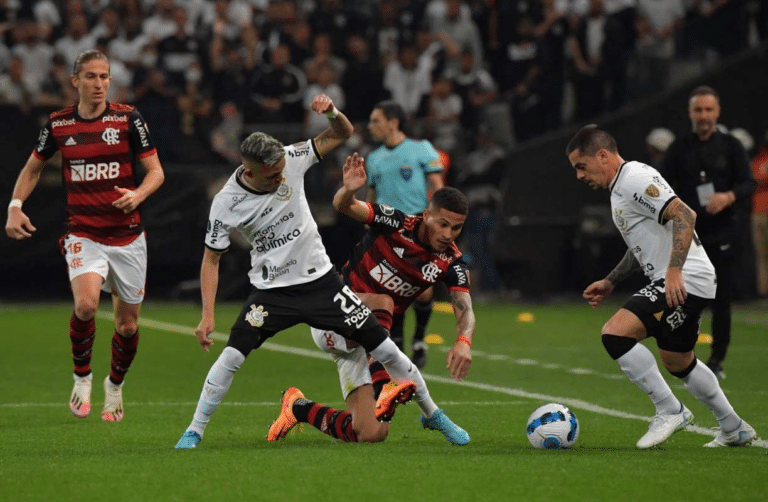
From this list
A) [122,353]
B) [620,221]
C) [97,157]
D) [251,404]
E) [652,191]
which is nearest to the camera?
[652,191]

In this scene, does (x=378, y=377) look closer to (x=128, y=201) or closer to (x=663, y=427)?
(x=663, y=427)

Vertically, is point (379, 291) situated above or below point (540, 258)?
above

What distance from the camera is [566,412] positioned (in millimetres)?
7828

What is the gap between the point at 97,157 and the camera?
9391mm

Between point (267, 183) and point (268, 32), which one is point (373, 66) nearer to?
point (268, 32)

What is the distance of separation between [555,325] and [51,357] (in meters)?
6.31

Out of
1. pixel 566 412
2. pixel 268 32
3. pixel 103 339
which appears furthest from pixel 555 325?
pixel 566 412

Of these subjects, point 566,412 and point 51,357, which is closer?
point 566,412

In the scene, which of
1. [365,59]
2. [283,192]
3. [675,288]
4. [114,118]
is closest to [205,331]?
[283,192]

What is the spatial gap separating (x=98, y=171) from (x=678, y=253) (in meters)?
4.13

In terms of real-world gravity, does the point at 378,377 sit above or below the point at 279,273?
below

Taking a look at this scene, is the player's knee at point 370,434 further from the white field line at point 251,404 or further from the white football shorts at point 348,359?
the white field line at point 251,404

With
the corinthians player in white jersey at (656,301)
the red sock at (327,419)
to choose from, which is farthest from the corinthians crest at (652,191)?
the red sock at (327,419)

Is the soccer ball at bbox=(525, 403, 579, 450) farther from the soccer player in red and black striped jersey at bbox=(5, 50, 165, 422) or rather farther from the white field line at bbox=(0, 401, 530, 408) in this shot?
the soccer player in red and black striped jersey at bbox=(5, 50, 165, 422)
